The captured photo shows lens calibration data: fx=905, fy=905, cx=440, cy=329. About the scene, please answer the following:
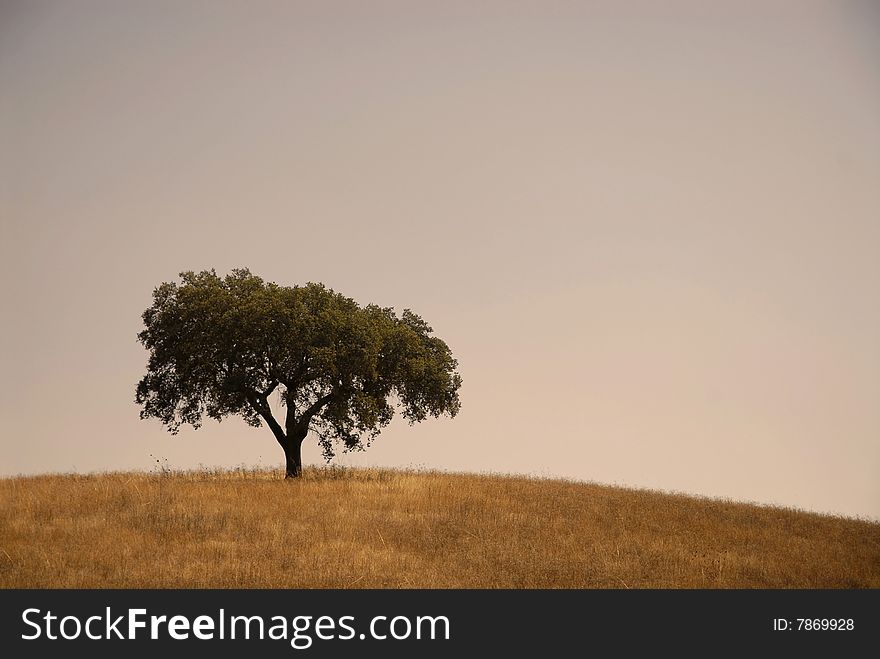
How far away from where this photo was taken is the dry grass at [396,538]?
2170 cm

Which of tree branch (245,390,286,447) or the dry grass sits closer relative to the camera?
the dry grass

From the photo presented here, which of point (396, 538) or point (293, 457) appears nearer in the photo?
point (396, 538)

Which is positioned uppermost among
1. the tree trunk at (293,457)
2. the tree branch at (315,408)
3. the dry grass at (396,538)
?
the tree branch at (315,408)

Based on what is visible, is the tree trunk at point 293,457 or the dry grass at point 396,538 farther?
the tree trunk at point 293,457

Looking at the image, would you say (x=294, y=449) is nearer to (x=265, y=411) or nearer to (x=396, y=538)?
(x=265, y=411)

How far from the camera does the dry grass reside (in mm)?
21703

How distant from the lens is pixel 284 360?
33938mm

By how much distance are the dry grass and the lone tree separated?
2839 millimetres

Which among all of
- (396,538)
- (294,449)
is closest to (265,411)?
(294,449)

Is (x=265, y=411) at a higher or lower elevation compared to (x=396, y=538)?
higher

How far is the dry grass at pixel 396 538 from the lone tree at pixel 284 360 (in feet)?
9.31

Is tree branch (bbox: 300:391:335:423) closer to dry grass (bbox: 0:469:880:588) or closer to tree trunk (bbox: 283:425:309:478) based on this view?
tree trunk (bbox: 283:425:309:478)

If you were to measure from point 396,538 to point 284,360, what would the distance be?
10969mm

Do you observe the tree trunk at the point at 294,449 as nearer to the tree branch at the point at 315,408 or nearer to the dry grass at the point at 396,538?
the tree branch at the point at 315,408
